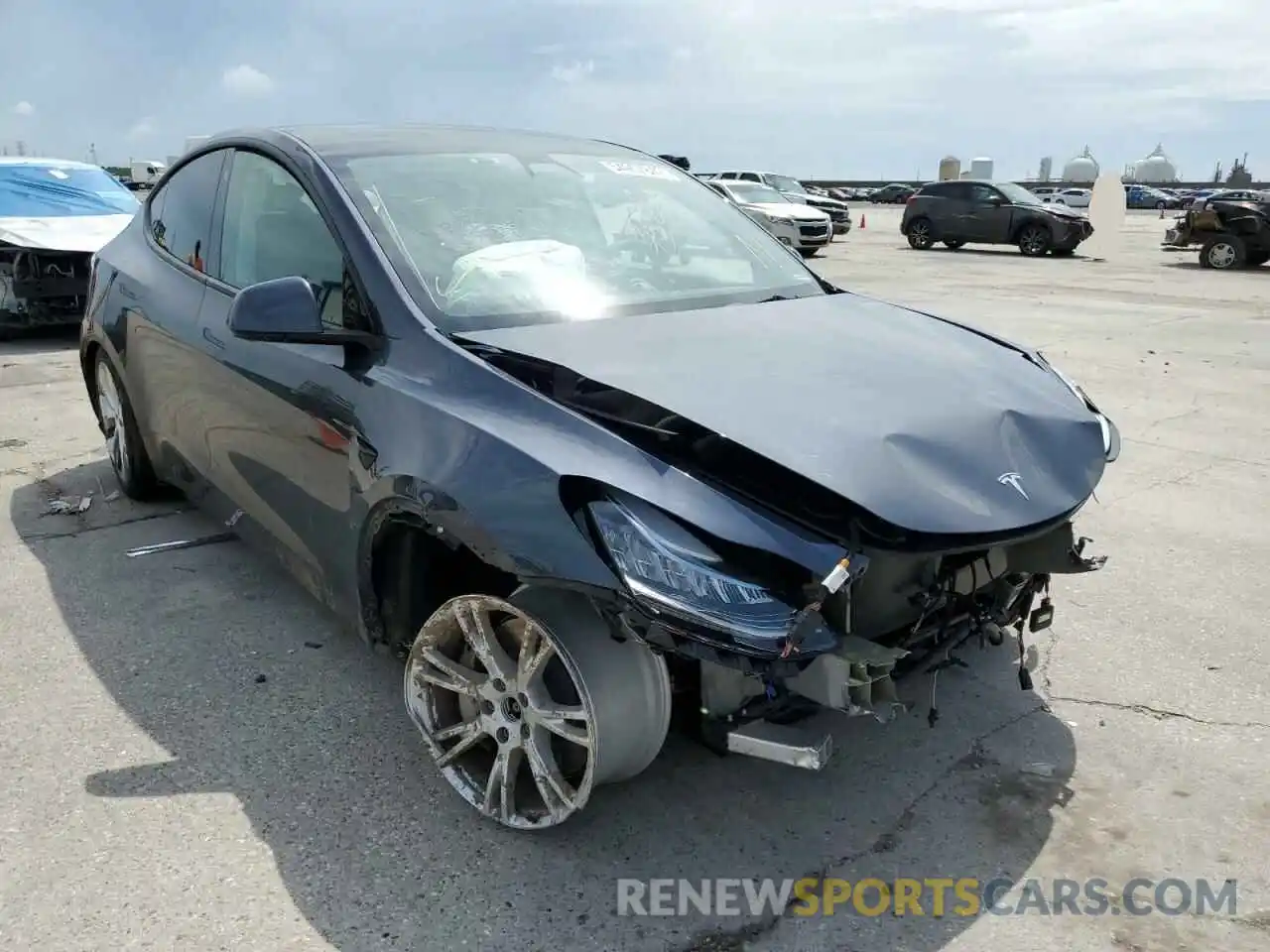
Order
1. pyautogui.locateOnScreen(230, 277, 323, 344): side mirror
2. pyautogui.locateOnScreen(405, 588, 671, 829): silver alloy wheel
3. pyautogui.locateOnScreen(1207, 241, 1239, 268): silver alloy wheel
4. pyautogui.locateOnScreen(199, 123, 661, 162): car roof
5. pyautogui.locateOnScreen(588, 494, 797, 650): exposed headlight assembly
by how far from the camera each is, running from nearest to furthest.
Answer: pyautogui.locateOnScreen(588, 494, 797, 650): exposed headlight assembly → pyautogui.locateOnScreen(405, 588, 671, 829): silver alloy wheel → pyautogui.locateOnScreen(230, 277, 323, 344): side mirror → pyautogui.locateOnScreen(199, 123, 661, 162): car roof → pyautogui.locateOnScreen(1207, 241, 1239, 268): silver alloy wheel

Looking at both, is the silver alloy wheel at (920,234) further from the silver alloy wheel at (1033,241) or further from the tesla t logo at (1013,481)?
the tesla t logo at (1013,481)

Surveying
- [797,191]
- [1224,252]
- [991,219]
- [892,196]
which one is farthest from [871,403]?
[892,196]

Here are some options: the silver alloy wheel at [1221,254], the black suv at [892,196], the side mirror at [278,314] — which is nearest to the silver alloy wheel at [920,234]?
the silver alloy wheel at [1221,254]

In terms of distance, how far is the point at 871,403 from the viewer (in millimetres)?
2510

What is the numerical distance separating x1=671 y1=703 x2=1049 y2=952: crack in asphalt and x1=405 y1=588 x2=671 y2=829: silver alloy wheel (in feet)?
1.36

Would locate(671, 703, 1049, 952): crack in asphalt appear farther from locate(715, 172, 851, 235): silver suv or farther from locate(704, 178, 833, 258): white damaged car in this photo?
locate(715, 172, 851, 235): silver suv

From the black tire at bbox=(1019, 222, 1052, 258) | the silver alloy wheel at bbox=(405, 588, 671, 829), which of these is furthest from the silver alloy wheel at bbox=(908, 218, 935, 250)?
the silver alloy wheel at bbox=(405, 588, 671, 829)

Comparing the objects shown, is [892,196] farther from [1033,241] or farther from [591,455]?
[591,455]

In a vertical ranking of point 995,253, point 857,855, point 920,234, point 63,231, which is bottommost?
point 857,855

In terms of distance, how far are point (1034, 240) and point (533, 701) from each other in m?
23.0

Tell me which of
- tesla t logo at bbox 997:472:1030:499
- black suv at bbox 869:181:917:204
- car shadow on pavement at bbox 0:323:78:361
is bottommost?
car shadow on pavement at bbox 0:323:78:361

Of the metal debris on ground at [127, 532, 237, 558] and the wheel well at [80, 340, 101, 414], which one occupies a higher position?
the wheel well at [80, 340, 101, 414]

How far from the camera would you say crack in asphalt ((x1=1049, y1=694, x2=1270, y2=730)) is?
3131 mm

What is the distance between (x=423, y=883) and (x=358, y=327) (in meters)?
1.49
